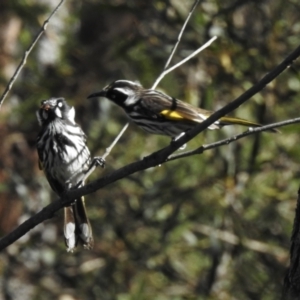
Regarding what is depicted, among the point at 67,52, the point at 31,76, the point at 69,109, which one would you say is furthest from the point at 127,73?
the point at 69,109

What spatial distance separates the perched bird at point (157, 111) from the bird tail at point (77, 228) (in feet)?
2.17

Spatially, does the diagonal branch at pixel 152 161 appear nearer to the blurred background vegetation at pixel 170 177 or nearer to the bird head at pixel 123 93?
the bird head at pixel 123 93

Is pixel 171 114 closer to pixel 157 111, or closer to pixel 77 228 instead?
pixel 157 111

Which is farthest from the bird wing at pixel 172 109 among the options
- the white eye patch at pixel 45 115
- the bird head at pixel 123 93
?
the white eye patch at pixel 45 115

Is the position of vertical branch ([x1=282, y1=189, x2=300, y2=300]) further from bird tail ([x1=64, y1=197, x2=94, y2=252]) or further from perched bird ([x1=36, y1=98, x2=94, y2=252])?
perched bird ([x1=36, y1=98, x2=94, y2=252])

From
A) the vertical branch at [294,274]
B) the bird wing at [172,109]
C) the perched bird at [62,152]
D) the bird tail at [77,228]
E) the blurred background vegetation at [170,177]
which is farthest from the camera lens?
the blurred background vegetation at [170,177]

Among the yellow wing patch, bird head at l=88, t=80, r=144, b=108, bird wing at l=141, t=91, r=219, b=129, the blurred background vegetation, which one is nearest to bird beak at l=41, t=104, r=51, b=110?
bird head at l=88, t=80, r=144, b=108

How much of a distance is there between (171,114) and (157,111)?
0.10m

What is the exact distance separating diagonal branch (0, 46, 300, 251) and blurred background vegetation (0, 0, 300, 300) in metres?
3.26

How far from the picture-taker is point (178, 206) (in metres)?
7.50

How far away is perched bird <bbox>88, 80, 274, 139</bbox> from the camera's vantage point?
15.3ft

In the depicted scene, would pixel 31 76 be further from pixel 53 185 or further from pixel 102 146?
pixel 53 185

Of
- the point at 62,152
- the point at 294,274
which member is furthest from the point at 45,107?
the point at 294,274

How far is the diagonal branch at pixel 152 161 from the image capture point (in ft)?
10.2
